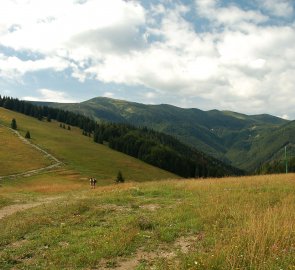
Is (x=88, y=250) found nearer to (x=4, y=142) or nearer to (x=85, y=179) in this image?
(x=85, y=179)

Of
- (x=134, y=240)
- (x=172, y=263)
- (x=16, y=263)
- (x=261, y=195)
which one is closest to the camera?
(x=172, y=263)

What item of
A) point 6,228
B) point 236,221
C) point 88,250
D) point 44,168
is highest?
point 236,221

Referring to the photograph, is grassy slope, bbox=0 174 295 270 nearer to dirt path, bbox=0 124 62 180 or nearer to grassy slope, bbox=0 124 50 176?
dirt path, bbox=0 124 62 180

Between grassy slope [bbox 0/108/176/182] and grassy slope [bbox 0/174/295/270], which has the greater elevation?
grassy slope [bbox 0/174/295/270]

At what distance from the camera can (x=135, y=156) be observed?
6732 inches

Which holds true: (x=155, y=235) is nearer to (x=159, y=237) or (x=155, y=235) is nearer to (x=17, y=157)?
(x=159, y=237)

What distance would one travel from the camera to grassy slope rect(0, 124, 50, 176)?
99.4 m

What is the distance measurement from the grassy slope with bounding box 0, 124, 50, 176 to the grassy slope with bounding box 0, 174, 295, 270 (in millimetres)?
80149

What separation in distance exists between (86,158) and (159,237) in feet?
393

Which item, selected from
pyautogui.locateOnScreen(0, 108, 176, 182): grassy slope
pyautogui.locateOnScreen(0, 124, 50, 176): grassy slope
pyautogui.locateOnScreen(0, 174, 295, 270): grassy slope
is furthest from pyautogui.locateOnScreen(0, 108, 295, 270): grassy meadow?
pyautogui.locateOnScreen(0, 108, 176, 182): grassy slope

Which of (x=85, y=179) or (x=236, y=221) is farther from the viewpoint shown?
(x=85, y=179)

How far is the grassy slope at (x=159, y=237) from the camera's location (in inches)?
372

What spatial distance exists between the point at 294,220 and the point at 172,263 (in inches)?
177

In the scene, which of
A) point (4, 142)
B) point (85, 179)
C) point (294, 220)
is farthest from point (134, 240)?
point (4, 142)
